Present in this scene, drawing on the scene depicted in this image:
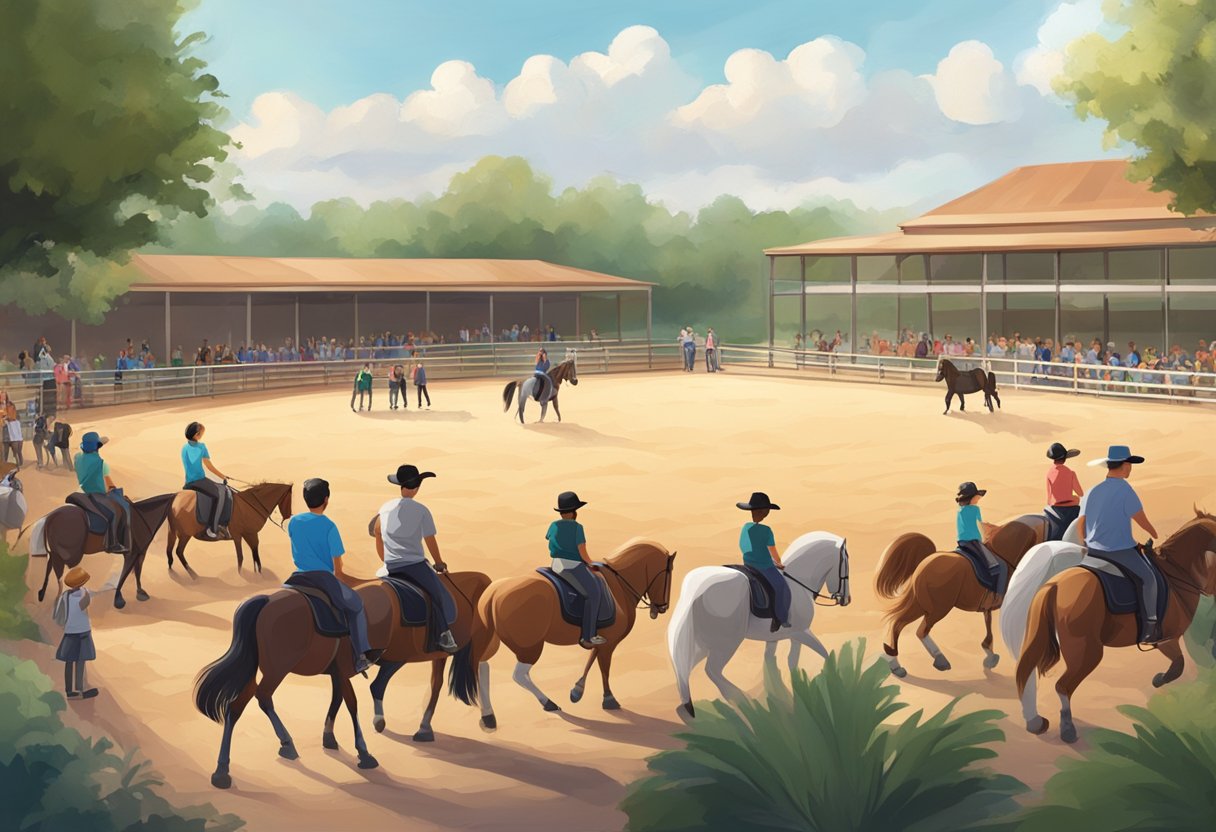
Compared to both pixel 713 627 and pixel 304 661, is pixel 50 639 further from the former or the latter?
pixel 713 627

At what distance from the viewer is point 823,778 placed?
7.93m

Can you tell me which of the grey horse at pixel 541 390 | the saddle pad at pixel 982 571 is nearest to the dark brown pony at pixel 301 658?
the saddle pad at pixel 982 571

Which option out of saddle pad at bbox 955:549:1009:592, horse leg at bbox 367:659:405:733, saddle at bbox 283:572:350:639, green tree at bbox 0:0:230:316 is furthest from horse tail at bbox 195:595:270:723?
green tree at bbox 0:0:230:316

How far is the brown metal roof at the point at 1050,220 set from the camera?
37844 mm

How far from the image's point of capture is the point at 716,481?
23.3 meters

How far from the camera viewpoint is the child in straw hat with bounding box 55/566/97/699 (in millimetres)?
→ 12078

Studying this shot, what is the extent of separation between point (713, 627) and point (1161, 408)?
2115 centimetres

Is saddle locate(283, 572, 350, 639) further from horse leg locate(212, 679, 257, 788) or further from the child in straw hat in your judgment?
the child in straw hat

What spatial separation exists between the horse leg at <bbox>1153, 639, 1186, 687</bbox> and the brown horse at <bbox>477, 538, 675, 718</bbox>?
4.06 m

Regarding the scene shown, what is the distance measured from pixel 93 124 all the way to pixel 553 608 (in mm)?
16112

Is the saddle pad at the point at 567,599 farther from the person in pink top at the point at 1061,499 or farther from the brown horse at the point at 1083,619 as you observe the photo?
the person in pink top at the point at 1061,499

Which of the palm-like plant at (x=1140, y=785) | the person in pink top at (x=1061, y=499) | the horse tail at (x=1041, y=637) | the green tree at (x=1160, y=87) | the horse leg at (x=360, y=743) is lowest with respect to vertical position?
the horse leg at (x=360, y=743)

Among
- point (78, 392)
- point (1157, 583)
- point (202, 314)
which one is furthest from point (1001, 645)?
point (202, 314)

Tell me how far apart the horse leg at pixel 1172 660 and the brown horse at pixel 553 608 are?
13.3ft
